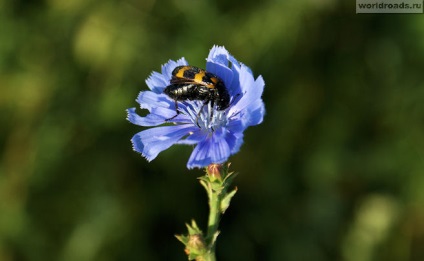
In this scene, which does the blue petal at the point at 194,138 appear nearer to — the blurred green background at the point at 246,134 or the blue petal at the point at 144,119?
the blue petal at the point at 144,119

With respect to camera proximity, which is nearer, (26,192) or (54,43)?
(26,192)

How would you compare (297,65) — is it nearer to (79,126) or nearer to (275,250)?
(275,250)

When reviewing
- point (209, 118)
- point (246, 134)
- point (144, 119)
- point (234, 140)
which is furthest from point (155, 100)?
point (246, 134)

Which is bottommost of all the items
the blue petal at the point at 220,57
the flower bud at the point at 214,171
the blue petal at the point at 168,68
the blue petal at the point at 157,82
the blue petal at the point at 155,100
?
the flower bud at the point at 214,171

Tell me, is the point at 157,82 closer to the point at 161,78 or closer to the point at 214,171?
the point at 161,78

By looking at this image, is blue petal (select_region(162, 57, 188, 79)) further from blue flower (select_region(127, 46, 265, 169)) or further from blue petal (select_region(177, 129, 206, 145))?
blue petal (select_region(177, 129, 206, 145))

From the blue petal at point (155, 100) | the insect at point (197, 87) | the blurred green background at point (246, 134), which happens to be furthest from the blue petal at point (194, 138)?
the blurred green background at point (246, 134)

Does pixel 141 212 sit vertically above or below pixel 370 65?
below

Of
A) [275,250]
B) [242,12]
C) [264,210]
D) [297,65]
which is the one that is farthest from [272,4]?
[275,250]
